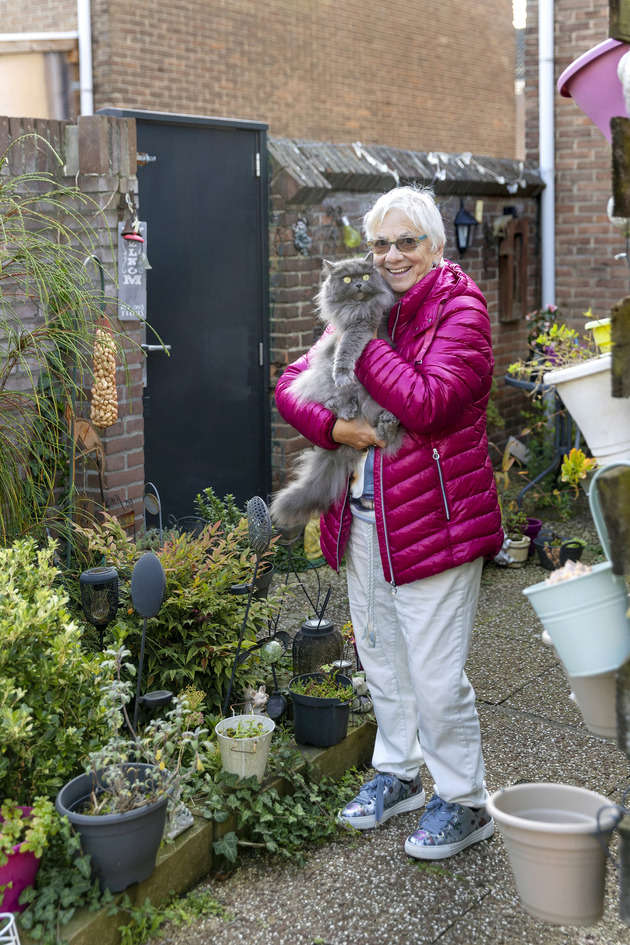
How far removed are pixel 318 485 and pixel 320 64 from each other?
1120 centimetres

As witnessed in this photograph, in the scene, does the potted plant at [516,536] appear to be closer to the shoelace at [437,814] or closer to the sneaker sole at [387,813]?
the sneaker sole at [387,813]

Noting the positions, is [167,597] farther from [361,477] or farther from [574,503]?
[574,503]

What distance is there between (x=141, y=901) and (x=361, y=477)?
1.32 meters

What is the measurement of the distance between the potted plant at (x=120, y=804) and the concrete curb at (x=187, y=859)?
94mm

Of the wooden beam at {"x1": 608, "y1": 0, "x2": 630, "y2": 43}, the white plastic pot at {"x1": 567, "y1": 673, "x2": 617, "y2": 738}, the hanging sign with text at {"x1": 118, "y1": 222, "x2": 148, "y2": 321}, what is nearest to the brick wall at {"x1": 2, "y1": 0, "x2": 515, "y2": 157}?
the hanging sign with text at {"x1": 118, "y1": 222, "x2": 148, "y2": 321}

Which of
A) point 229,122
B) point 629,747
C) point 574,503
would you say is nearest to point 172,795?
point 629,747

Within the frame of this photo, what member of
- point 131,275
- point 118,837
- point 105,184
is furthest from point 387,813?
point 105,184

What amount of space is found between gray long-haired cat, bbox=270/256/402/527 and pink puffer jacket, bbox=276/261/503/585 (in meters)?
0.06

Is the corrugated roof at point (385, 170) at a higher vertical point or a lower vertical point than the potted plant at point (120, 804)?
higher

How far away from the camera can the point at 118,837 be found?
Result: 245cm

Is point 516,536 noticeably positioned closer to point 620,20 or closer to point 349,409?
point 349,409

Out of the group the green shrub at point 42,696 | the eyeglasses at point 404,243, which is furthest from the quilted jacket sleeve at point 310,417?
the green shrub at point 42,696

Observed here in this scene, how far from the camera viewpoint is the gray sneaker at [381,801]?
3082 mm

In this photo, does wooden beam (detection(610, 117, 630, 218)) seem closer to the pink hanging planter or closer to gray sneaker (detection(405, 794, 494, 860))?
the pink hanging planter
